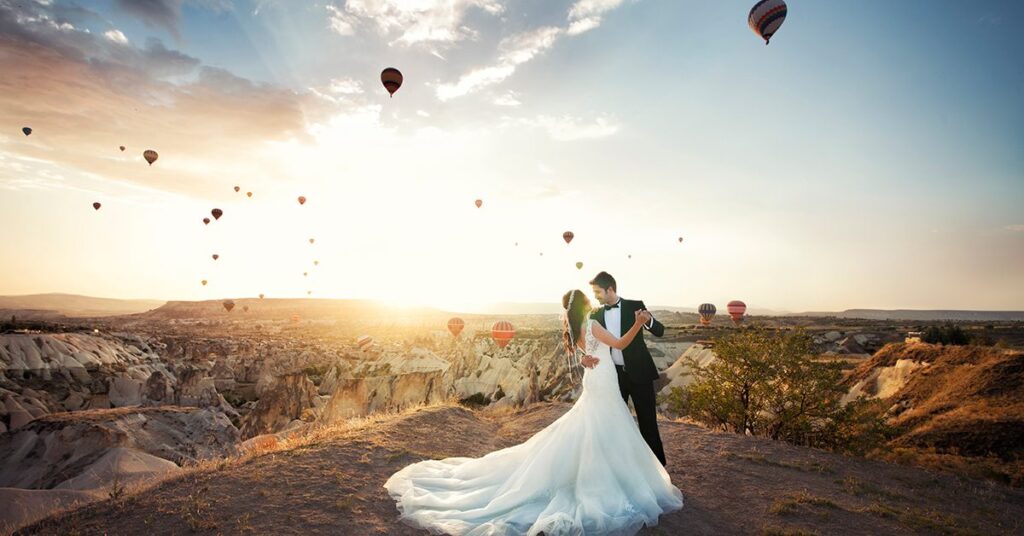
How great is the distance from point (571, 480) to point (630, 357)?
192cm

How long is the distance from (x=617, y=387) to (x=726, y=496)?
2591mm

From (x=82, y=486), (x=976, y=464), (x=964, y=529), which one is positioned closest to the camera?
(x=964, y=529)

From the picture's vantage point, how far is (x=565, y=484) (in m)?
6.60

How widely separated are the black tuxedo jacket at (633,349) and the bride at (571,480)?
21cm

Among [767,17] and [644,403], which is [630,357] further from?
[767,17]

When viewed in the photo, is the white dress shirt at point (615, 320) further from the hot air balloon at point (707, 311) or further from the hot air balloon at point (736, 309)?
the hot air balloon at point (707, 311)

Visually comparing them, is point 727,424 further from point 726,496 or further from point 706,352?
point 706,352

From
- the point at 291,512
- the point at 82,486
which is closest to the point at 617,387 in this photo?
the point at 291,512

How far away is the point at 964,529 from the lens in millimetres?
6594

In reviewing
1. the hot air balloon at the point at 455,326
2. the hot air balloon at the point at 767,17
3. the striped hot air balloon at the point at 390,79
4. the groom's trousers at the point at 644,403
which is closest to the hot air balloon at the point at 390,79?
the striped hot air balloon at the point at 390,79

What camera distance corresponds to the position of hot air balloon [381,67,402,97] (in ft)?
83.0

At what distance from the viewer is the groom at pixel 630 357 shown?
23.1 feet

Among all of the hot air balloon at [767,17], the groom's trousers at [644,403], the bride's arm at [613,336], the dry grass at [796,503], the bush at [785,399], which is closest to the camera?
the bride's arm at [613,336]

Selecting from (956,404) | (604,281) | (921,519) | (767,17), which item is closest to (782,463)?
(921,519)
